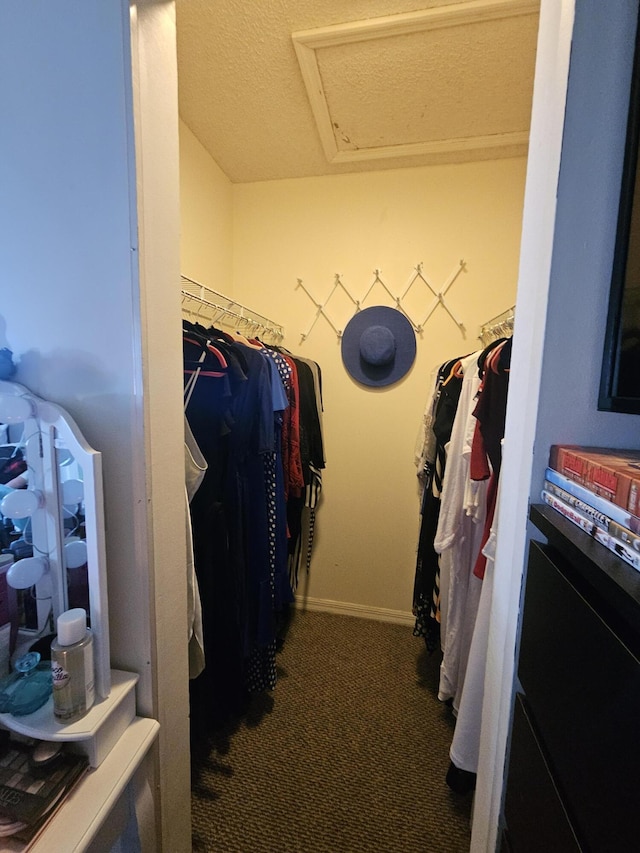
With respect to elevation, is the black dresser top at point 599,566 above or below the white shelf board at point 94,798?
above

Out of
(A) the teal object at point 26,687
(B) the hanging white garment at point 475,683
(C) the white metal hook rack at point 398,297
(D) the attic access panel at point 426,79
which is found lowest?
(B) the hanging white garment at point 475,683

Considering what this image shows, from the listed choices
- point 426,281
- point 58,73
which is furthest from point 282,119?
point 58,73

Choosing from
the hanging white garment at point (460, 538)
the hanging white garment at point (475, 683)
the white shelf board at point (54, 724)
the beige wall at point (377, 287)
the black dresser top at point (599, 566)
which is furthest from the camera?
the beige wall at point (377, 287)

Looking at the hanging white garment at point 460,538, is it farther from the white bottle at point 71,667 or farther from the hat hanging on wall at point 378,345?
the white bottle at point 71,667

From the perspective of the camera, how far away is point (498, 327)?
1.43 metres

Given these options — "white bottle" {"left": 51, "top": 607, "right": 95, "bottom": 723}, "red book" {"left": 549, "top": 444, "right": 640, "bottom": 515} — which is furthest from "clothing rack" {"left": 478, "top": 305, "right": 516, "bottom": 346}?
"white bottle" {"left": 51, "top": 607, "right": 95, "bottom": 723}

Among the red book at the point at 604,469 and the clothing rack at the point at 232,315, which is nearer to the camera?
the red book at the point at 604,469

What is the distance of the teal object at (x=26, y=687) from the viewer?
0.61 m

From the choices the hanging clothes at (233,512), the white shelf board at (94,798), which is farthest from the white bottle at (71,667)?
the hanging clothes at (233,512)

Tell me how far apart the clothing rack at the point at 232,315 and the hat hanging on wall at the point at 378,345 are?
16.4 inches

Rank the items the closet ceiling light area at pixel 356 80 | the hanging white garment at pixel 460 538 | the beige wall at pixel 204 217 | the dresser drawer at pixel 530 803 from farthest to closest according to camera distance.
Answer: the beige wall at pixel 204 217 < the hanging white garment at pixel 460 538 < the closet ceiling light area at pixel 356 80 < the dresser drawer at pixel 530 803

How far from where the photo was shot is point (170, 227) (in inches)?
29.7

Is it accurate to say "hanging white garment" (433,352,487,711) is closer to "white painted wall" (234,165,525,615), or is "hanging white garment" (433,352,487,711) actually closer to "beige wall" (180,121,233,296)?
"white painted wall" (234,165,525,615)

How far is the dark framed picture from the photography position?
505 mm
